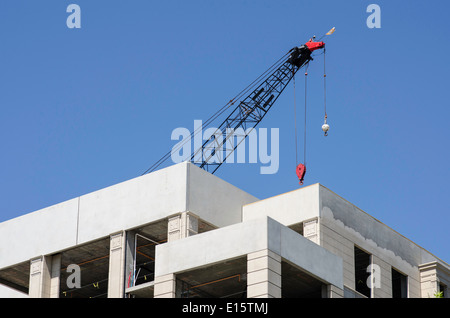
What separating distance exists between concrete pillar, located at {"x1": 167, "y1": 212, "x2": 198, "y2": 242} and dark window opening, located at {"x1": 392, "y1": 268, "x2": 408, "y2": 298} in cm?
1676

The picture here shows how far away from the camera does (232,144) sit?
109500mm

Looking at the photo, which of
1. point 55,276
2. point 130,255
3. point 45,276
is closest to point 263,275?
point 130,255

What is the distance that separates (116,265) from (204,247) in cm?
1211

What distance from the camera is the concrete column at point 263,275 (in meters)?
63.2

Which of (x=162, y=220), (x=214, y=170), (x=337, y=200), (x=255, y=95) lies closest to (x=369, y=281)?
(x=337, y=200)

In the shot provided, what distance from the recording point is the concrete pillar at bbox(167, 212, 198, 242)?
245 ft

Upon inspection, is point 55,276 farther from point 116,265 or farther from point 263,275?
point 263,275

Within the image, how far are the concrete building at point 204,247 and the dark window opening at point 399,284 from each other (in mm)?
91

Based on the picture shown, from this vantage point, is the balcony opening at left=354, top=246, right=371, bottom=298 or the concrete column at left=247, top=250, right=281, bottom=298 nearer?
the concrete column at left=247, top=250, right=281, bottom=298

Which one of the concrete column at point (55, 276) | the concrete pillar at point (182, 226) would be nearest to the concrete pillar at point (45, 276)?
the concrete column at point (55, 276)

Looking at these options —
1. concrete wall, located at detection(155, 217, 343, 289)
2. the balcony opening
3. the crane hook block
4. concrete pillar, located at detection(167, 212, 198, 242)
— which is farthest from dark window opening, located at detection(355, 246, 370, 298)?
the crane hook block

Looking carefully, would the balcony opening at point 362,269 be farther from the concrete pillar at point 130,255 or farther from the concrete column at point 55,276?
the concrete column at point 55,276

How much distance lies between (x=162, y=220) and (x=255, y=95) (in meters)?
39.4

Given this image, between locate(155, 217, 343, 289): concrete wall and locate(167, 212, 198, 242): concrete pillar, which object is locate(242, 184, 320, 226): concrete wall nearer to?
locate(167, 212, 198, 242): concrete pillar
